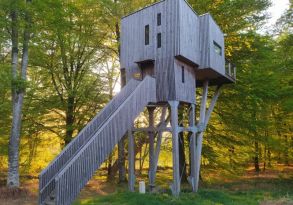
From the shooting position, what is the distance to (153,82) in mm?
13727

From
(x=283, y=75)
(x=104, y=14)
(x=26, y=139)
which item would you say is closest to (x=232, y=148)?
(x=283, y=75)

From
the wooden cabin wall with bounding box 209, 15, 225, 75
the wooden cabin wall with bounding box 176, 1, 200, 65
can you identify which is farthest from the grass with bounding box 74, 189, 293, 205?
the wooden cabin wall with bounding box 209, 15, 225, 75

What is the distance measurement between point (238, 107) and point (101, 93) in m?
9.38

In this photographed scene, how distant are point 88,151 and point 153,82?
521 centimetres

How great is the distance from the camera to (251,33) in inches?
752

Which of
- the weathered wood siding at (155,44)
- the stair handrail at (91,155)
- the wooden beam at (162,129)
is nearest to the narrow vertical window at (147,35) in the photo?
the weathered wood siding at (155,44)

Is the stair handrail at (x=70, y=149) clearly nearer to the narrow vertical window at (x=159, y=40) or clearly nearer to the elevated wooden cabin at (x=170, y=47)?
the elevated wooden cabin at (x=170, y=47)

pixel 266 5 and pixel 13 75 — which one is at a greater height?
pixel 266 5

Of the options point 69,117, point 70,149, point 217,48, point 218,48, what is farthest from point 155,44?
point 69,117

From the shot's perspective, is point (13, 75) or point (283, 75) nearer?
point (13, 75)

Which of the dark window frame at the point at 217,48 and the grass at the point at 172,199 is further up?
the dark window frame at the point at 217,48

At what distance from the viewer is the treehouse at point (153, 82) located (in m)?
10.1

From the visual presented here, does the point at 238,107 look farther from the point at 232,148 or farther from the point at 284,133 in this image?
the point at 284,133

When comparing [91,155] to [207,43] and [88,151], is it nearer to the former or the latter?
[88,151]
